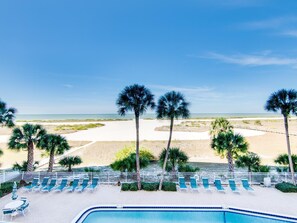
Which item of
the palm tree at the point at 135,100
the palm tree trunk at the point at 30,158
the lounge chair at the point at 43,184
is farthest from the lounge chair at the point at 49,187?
the palm tree at the point at 135,100

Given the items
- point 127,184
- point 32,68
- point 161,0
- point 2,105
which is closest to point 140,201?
point 127,184

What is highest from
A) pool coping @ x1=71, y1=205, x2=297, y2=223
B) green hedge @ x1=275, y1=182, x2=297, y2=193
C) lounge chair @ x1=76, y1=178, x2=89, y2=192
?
lounge chair @ x1=76, y1=178, x2=89, y2=192

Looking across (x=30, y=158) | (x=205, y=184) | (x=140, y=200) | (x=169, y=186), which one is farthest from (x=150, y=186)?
(x=30, y=158)

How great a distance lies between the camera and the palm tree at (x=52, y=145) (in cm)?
1656

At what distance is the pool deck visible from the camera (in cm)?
1020

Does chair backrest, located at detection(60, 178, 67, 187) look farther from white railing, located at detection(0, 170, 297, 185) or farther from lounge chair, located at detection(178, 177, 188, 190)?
lounge chair, located at detection(178, 177, 188, 190)

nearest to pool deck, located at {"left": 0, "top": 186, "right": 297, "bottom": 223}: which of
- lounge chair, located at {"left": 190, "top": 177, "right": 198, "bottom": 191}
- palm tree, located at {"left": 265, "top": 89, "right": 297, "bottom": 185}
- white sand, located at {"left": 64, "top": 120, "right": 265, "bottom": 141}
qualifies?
lounge chair, located at {"left": 190, "top": 177, "right": 198, "bottom": 191}

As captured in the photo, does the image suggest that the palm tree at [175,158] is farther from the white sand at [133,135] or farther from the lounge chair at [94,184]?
the white sand at [133,135]

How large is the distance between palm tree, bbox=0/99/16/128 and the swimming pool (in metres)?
10.4

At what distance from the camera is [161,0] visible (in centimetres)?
1695

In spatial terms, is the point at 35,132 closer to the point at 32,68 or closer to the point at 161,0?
the point at 161,0

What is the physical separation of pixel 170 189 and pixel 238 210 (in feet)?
14.6

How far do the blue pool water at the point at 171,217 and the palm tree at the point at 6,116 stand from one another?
34.7ft

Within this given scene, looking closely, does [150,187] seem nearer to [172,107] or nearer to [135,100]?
[172,107]
